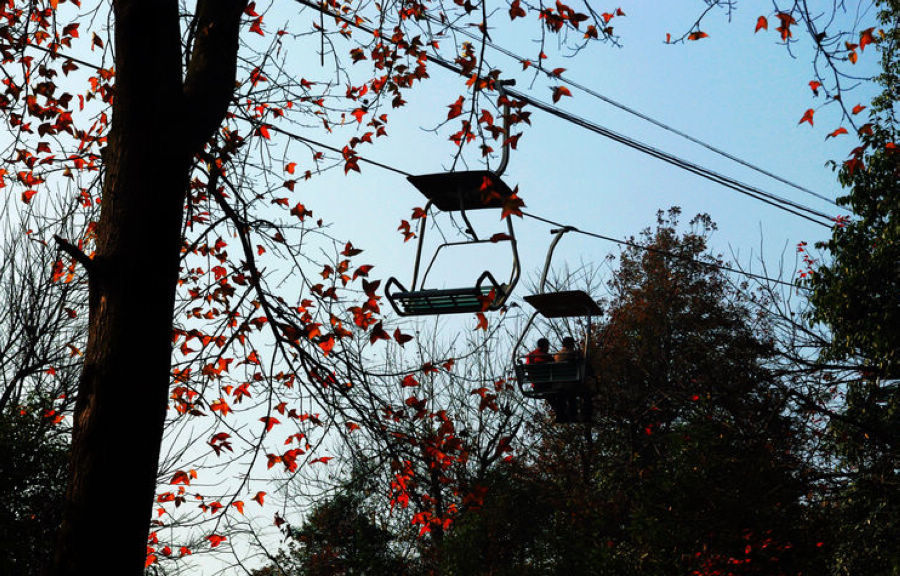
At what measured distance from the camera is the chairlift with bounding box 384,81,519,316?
274 inches

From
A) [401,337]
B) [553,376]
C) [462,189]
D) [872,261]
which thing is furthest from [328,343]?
[872,261]

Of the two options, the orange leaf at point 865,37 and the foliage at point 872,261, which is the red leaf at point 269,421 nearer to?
the orange leaf at point 865,37

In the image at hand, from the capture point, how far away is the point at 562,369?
12.2 meters

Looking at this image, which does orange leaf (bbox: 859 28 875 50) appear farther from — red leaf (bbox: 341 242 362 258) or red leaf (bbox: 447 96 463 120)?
red leaf (bbox: 341 242 362 258)

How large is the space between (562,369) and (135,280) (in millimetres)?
8550

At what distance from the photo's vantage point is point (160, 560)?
12492 mm

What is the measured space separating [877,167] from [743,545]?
5875 mm

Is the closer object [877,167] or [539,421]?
[877,167]

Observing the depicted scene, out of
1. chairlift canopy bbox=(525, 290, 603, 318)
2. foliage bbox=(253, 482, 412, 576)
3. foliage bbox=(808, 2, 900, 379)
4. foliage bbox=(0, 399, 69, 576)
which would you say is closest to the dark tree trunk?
foliage bbox=(0, 399, 69, 576)

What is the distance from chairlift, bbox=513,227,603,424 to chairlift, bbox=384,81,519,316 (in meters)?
2.57

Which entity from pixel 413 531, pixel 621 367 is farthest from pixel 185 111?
pixel 621 367

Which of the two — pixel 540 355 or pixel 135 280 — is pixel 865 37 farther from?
pixel 540 355

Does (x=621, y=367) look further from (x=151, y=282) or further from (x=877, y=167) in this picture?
(x=151, y=282)

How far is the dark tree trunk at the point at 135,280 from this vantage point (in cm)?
394
